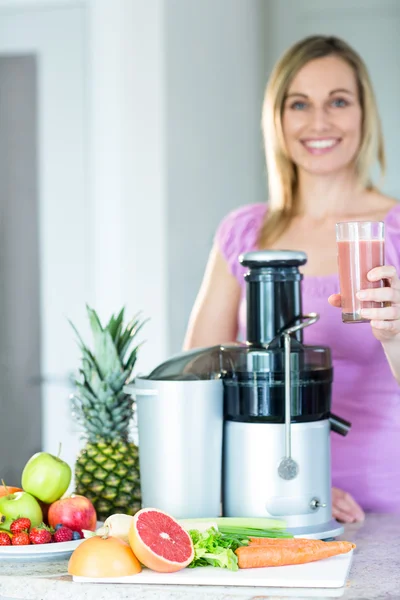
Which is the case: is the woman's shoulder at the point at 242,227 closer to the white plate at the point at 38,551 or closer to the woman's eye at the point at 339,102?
the woman's eye at the point at 339,102

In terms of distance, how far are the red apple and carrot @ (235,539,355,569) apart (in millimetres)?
321

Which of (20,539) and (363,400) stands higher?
(363,400)

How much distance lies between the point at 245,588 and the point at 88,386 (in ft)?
2.08

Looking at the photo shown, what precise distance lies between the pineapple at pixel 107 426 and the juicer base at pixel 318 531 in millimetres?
349

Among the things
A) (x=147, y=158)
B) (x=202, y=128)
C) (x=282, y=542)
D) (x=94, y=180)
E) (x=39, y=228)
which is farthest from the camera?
(x=202, y=128)

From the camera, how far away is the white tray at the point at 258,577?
1326mm

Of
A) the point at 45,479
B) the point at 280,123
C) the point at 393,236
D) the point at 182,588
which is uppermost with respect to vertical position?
the point at 280,123

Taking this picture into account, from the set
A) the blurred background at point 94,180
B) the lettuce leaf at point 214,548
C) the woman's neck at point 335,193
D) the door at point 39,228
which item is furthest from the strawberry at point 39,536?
the door at point 39,228

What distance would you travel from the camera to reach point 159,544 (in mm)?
1396

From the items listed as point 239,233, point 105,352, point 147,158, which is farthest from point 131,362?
point 147,158

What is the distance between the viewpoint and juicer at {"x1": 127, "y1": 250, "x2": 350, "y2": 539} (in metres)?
1.61

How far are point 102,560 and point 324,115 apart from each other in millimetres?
1317

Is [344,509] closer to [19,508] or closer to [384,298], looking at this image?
[384,298]

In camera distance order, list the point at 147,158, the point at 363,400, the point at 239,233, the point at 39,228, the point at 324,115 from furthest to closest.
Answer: the point at 39,228
the point at 147,158
the point at 239,233
the point at 324,115
the point at 363,400
